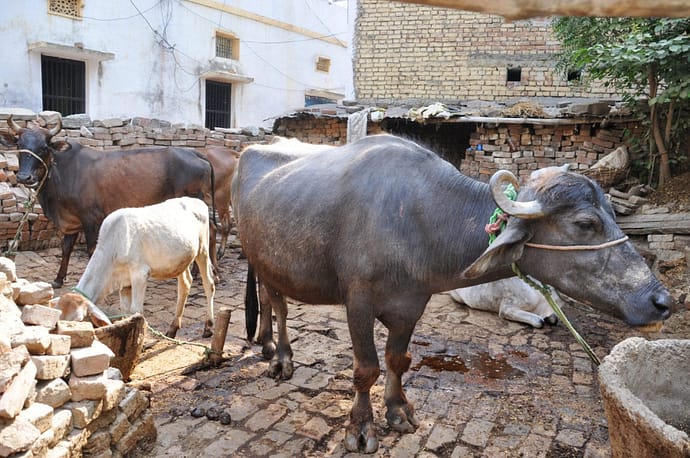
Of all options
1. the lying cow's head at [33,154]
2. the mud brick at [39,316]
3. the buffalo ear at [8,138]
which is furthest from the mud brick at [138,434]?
the buffalo ear at [8,138]

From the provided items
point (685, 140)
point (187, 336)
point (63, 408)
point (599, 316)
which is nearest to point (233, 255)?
point (187, 336)

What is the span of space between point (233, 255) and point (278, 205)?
20.9 feet

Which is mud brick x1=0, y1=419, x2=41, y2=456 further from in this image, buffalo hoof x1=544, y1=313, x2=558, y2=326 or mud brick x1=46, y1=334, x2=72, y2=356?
buffalo hoof x1=544, y1=313, x2=558, y2=326

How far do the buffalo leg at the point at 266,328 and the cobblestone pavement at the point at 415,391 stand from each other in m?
0.15

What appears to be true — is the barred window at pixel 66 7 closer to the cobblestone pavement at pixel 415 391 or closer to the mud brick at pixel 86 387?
the cobblestone pavement at pixel 415 391

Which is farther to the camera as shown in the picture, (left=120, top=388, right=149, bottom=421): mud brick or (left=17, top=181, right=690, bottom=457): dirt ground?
(left=17, top=181, right=690, bottom=457): dirt ground

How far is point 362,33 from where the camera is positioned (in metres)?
15.4

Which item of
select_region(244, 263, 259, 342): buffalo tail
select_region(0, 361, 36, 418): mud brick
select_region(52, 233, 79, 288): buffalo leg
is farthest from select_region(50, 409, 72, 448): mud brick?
select_region(52, 233, 79, 288): buffalo leg

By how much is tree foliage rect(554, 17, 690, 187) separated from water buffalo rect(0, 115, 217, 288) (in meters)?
6.33

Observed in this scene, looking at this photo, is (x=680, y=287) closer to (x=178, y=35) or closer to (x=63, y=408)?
(x=63, y=408)

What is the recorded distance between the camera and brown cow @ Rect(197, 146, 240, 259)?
980 centimetres

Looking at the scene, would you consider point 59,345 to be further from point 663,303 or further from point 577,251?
point 663,303

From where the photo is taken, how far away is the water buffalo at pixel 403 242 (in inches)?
112

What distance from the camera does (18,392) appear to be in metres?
2.60
